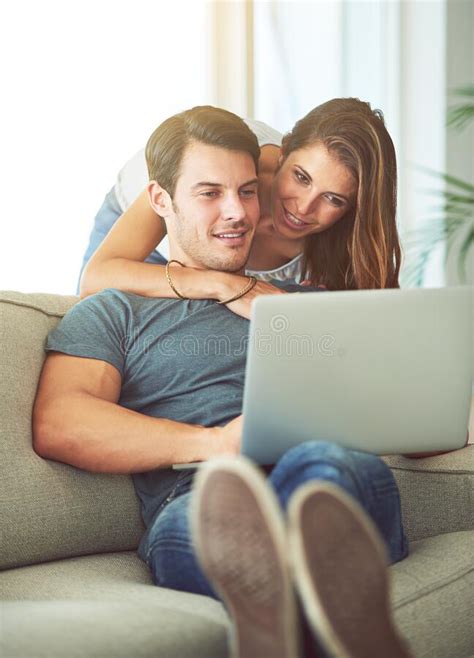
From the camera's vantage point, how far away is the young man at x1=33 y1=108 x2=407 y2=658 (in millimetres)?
894

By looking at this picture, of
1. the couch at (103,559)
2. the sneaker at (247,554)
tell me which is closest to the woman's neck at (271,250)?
the couch at (103,559)

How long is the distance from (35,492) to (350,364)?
1.84ft

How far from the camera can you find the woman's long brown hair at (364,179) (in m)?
1.96

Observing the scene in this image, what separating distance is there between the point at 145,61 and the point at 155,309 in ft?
4.11

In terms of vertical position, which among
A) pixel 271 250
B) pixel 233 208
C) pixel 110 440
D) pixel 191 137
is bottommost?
pixel 110 440

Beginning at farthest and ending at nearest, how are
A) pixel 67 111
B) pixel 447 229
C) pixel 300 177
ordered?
1. pixel 447 229
2. pixel 67 111
3. pixel 300 177

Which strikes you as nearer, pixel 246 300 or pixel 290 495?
pixel 290 495

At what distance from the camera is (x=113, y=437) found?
1.48m

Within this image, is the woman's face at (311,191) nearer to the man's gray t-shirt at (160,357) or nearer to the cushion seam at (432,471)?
the man's gray t-shirt at (160,357)

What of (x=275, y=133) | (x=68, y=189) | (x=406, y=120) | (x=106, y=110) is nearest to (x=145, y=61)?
(x=106, y=110)

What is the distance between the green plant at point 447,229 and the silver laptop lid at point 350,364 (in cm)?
163

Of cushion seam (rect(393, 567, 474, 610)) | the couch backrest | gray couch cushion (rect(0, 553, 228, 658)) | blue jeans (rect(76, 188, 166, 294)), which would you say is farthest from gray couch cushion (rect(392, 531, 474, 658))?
blue jeans (rect(76, 188, 166, 294))

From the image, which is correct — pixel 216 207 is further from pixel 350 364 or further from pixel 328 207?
pixel 350 364

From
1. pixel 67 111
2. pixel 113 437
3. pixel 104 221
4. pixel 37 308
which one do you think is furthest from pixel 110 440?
pixel 67 111
